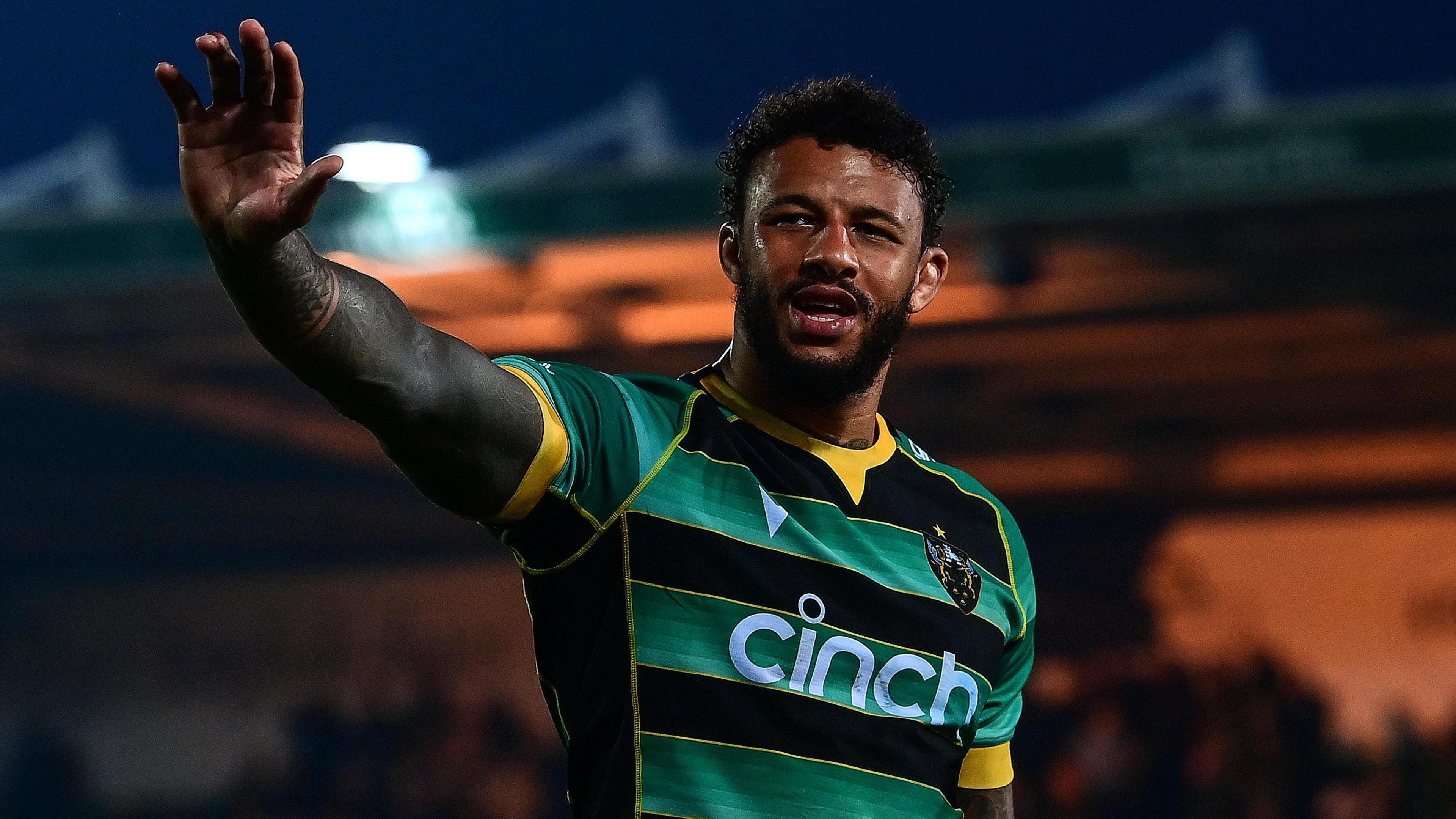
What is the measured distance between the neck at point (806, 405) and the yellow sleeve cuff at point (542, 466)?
38 centimetres

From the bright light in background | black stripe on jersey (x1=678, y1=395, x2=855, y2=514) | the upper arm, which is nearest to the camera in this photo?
the upper arm

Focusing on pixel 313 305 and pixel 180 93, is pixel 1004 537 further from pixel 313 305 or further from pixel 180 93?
pixel 180 93

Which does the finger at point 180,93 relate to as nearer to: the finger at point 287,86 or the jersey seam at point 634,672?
the finger at point 287,86

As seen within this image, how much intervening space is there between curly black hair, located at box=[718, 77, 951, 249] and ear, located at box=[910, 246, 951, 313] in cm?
2

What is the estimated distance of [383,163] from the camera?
7.09 meters

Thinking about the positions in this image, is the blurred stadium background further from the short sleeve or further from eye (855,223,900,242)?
the short sleeve

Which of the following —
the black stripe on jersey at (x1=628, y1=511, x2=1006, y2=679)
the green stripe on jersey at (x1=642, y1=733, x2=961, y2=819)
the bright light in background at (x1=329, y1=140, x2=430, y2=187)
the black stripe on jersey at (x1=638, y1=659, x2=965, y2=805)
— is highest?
the bright light in background at (x1=329, y1=140, x2=430, y2=187)

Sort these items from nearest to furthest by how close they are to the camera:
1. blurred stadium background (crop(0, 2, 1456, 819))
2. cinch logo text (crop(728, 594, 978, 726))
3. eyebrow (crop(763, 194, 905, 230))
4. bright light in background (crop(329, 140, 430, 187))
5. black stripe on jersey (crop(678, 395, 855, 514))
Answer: cinch logo text (crop(728, 594, 978, 726)), black stripe on jersey (crop(678, 395, 855, 514)), eyebrow (crop(763, 194, 905, 230)), blurred stadium background (crop(0, 2, 1456, 819)), bright light in background (crop(329, 140, 430, 187))

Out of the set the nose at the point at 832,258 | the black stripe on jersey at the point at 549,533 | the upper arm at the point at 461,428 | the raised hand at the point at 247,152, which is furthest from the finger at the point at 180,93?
the nose at the point at 832,258

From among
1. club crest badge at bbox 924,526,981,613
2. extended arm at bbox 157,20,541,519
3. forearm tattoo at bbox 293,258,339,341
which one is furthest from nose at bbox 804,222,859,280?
forearm tattoo at bbox 293,258,339,341

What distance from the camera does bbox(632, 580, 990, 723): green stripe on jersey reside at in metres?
1.45

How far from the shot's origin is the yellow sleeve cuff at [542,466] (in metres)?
1.36

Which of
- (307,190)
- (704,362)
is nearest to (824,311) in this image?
(307,190)

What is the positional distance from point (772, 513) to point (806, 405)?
0.20 meters
